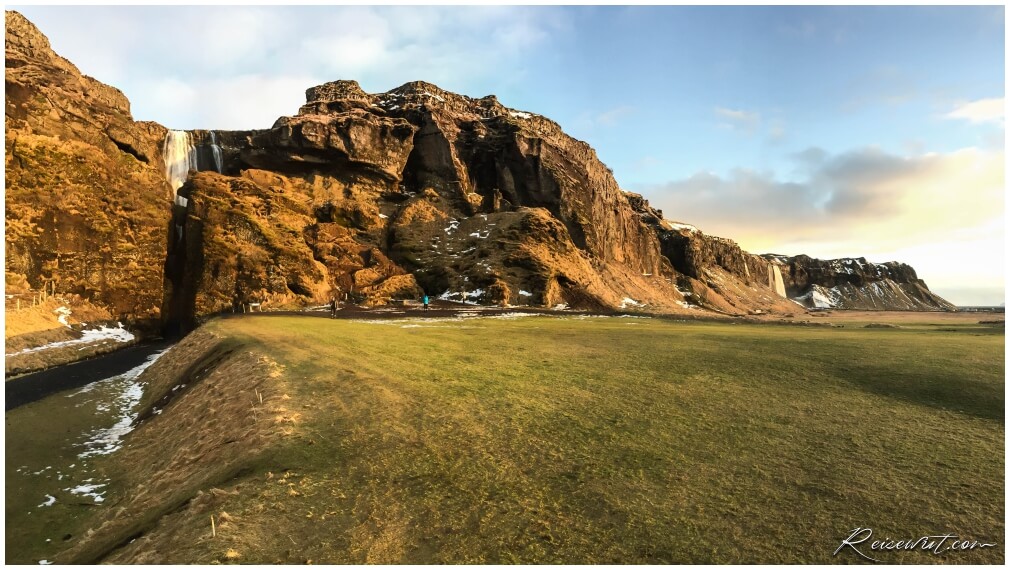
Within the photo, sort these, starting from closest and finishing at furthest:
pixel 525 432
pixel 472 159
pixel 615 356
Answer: pixel 525 432 < pixel 615 356 < pixel 472 159

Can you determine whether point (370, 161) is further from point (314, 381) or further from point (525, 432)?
point (525, 432)

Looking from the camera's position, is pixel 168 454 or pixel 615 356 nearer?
pixel 168 454

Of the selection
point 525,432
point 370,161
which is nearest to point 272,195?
point 370,161

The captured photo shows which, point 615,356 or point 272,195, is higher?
point 272,195

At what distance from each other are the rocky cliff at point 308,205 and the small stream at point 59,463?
27.8m

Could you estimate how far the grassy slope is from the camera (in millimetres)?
5770

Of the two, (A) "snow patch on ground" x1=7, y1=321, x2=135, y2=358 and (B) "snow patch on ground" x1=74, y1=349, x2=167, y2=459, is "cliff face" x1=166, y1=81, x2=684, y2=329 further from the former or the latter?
(B) "snow patch on ground" x1=74, y1=349, x2=167, y2=459

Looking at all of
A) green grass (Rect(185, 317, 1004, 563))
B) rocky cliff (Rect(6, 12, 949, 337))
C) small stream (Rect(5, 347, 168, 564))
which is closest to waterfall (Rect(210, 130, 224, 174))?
rocky cliff (Rect(6, 12, 949, 337))

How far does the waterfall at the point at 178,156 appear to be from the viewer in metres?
68.8

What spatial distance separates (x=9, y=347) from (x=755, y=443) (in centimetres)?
4243

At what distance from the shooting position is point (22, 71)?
148ft

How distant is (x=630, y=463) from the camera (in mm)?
8039

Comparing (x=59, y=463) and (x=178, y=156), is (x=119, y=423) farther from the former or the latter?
(x=178, y=156)

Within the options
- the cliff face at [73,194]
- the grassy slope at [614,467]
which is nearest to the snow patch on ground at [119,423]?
the grassy slope at [614,467]
